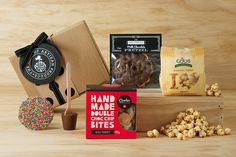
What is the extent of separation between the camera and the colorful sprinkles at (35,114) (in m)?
1.74

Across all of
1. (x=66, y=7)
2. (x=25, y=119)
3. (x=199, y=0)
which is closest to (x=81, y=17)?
(x=66, y=7)

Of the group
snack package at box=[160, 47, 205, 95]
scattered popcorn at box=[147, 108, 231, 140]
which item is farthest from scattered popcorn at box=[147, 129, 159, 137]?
snack package at box=[160, 47, 205, 95]

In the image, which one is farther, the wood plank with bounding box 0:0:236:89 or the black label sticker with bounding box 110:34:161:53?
the wood plank with bounding box 0:0:236:89

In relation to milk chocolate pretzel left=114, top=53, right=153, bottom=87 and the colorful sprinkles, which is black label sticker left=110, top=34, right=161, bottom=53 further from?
the colorful sprinkles

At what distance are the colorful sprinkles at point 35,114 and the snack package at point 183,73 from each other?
0.41 metres

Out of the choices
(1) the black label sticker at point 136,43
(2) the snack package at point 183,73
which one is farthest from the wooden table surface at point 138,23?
(2) the snack package at point 183,73

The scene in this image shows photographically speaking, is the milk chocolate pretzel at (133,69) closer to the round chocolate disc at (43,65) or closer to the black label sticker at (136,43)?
the black label sticker at (136,43)

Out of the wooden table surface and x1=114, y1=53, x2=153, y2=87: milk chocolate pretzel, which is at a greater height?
the wooden table surface

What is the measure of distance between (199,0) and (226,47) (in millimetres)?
281

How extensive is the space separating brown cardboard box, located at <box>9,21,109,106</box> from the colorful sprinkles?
25 cm

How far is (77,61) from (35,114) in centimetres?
35

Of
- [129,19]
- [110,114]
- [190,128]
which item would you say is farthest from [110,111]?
[129,19]

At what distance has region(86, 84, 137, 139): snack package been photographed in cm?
162

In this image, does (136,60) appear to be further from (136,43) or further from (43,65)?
(43,65)
